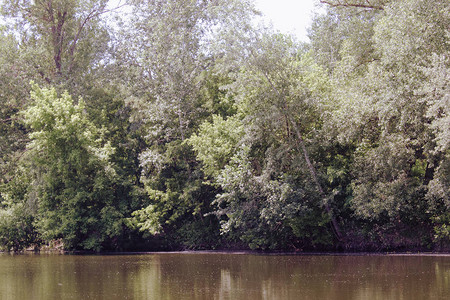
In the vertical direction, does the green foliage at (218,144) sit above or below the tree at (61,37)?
below

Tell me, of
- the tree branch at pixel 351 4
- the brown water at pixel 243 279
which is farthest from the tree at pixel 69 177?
the tree branch at pixel 351 4

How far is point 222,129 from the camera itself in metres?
30.4

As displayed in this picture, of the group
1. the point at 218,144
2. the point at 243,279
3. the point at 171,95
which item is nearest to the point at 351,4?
the point at 218,144

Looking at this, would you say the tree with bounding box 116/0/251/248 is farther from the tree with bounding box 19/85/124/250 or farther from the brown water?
the brown water

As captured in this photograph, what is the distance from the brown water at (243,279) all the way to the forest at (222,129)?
139 inches

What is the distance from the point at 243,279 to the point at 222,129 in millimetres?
14747

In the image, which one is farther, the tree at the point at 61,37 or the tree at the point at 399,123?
the tree at the point at 61,37

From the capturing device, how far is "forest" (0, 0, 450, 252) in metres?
23.3

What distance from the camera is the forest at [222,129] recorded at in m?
23.3

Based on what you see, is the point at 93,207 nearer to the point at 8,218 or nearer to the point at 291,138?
the point at 8,218

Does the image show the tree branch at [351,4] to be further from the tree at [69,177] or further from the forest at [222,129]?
the tree at [69,177]

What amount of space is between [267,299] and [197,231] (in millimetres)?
20490

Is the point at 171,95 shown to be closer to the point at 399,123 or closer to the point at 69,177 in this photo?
the point at 69,177

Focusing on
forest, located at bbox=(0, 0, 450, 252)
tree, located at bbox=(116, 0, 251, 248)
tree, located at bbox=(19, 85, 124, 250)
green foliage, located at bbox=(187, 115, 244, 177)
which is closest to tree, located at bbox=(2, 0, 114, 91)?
forest, located at bbox=(0, 0, 450, 252)
